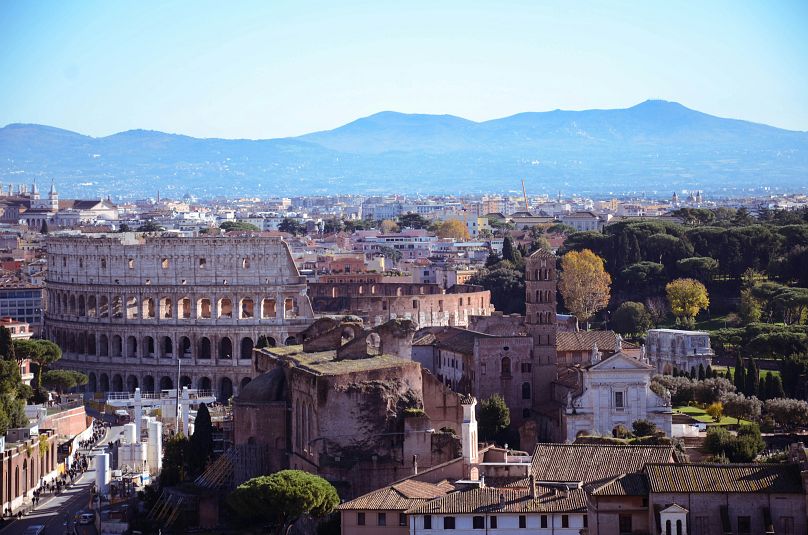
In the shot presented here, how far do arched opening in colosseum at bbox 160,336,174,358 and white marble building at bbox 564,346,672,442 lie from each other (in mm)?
38902

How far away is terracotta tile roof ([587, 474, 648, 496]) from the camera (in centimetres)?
3778

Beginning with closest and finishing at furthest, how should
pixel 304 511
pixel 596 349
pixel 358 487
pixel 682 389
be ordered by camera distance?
pixel 304 511 → pixel 358 487 → pixel 596 349 → pixel 682 389

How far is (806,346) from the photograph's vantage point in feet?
253

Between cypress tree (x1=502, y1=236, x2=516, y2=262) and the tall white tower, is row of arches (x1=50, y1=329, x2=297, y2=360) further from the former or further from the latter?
the tall white tower

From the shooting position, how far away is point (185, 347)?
92688 millimetres

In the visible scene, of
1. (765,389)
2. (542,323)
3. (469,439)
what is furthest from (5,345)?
(469,439)

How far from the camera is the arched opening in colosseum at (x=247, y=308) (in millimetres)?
92550

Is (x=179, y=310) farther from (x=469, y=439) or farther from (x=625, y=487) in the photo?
(x=625, y=487)

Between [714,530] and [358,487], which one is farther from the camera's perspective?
[358,487]

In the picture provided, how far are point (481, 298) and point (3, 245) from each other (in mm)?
66481

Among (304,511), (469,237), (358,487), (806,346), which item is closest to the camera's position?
(304,511)

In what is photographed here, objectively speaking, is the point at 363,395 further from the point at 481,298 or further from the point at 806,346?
the point at 481,298

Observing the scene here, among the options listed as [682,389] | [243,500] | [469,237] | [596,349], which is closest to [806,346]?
[682,389]

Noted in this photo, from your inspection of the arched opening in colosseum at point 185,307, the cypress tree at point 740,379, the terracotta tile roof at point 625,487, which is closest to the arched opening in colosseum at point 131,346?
the arched opening in colosseum at point 185,307
